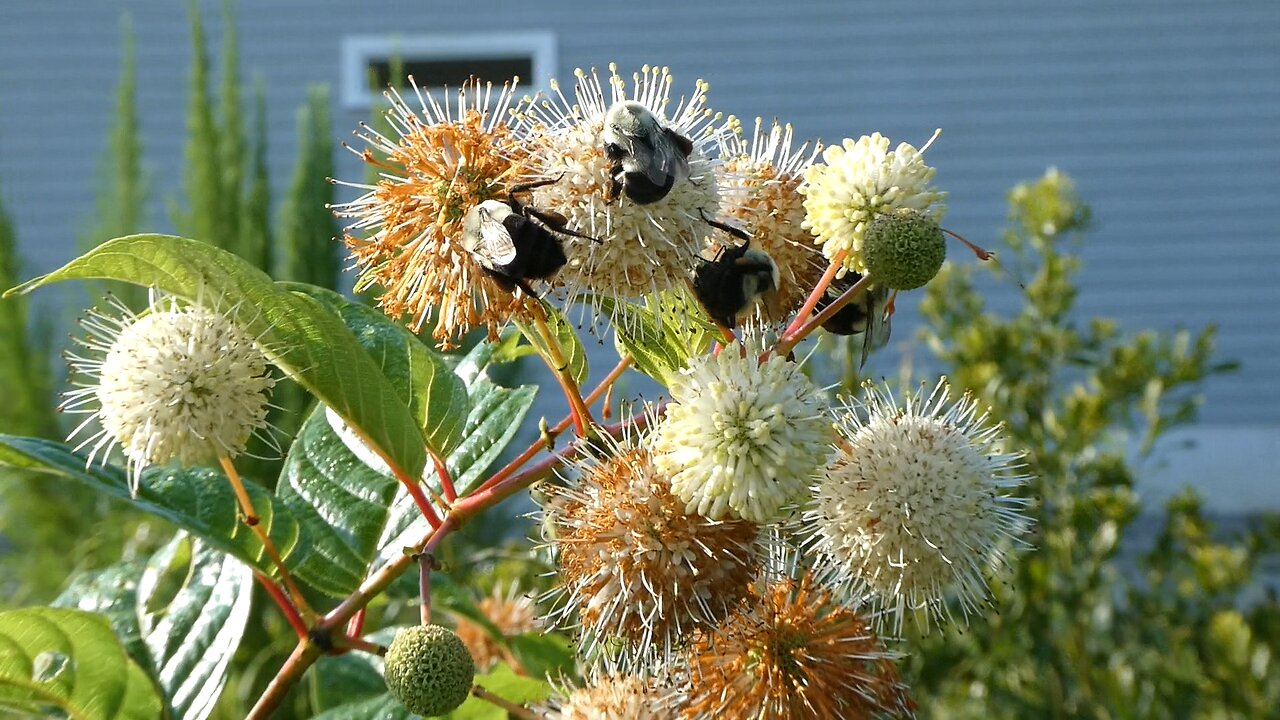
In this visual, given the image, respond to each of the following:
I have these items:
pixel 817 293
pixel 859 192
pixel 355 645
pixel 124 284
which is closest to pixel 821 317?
pixel 817 293

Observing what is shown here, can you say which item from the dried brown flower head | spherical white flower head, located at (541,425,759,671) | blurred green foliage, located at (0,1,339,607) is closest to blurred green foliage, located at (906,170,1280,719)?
the dried brown flower head

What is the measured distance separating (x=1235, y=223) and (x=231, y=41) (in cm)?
801

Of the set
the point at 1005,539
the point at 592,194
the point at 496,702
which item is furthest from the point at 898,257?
the point at 496,702

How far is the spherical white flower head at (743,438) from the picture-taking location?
3.59 ft

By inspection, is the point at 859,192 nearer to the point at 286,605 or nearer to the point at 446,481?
the point at 446,481

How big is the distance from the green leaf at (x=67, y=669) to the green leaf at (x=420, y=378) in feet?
1.23

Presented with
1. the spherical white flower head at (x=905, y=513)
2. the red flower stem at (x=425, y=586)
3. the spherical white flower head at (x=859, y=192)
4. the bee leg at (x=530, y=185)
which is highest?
the spherical white flower head at (x=859, y=192)

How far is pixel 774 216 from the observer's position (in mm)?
1325

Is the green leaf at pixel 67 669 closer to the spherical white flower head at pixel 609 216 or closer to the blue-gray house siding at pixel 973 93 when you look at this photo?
the spherical white flower head at pixel 609 216

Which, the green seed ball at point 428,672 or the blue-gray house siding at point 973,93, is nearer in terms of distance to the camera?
the green seed ball at point 428,672

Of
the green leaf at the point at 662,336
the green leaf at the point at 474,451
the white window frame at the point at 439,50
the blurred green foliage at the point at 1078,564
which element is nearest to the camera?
the green leaf at the point at 662,336

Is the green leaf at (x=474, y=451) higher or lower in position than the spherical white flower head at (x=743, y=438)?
lower

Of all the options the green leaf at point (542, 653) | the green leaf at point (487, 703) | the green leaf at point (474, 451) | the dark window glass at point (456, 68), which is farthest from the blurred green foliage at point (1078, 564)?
the dark window glass at point (456, 68)

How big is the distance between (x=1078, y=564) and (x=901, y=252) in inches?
108
